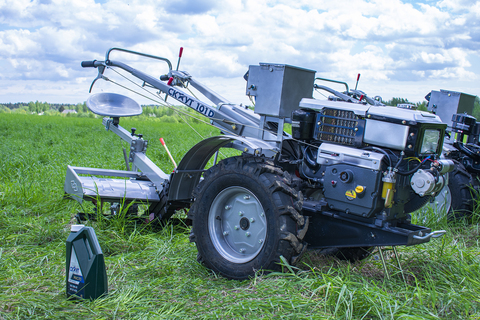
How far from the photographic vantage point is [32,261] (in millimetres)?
3867

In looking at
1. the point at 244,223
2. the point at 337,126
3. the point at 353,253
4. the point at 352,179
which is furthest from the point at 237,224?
the point at 353,253

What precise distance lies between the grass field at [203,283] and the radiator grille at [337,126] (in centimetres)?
98

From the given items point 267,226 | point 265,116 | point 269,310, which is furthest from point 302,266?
point 265,116

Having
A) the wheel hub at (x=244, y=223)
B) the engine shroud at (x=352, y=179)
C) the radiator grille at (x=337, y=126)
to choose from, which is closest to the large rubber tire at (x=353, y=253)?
the engine shroud at (x=352, y=179)

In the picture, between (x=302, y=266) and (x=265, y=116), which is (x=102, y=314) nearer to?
(x=302, y=266)

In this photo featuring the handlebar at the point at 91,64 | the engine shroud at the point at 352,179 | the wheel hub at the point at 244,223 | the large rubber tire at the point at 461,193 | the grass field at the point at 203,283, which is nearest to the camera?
the grass field at the point at 203,283

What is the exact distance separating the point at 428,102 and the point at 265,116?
14.2 ft

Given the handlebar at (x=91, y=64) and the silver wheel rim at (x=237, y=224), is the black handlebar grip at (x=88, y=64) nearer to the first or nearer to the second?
the handlebar at (x=91, y=64)

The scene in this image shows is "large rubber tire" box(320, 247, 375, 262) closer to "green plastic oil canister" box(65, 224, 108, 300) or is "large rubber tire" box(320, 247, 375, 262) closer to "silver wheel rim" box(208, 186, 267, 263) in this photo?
"silver wheel rim" box(208, 186, 267, 263)

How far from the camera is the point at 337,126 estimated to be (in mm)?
3455

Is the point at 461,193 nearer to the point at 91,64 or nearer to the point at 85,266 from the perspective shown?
the point at 85,266

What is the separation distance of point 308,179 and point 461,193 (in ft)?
10.4

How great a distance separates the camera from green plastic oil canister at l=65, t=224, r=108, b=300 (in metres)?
2.92

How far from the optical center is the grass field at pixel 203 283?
109 inches
